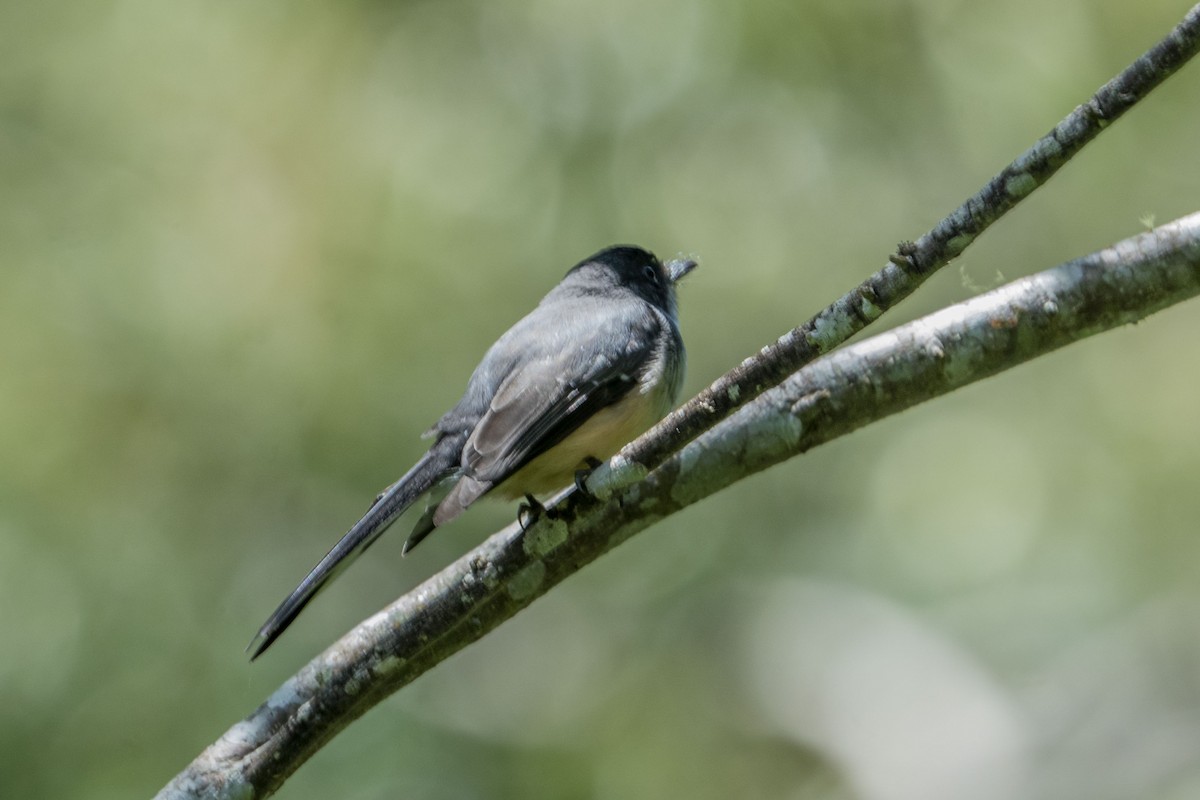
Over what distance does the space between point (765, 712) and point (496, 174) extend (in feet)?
13.5

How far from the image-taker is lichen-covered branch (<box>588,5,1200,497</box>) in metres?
3.27

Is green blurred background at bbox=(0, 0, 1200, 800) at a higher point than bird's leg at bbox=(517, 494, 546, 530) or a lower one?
higher

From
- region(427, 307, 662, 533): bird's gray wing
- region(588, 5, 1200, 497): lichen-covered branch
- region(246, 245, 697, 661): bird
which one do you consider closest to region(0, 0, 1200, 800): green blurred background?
region(246, 245, 697, 661): bird

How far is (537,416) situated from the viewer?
176 inches

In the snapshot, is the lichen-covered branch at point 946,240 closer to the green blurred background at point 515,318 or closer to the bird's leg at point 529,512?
the bird's leg at point 529,512

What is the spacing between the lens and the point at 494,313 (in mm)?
8492

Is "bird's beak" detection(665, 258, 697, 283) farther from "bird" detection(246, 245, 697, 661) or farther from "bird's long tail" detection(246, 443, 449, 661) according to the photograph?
"bird's long tail" detection(246, 443, 449, 661)

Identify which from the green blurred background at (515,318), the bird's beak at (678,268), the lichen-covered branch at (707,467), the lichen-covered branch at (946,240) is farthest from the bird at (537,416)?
the green blurred background at (515,318)

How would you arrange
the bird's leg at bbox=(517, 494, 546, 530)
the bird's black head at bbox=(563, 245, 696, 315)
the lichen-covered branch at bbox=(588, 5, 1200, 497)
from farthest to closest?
the bird's black head at bbox=(563, 245, 696, 315) < the bird's leg at bbox=(517, 494, 546, 530) < the lichen-covered branch at bbox=(588, 5, 1200, 497)

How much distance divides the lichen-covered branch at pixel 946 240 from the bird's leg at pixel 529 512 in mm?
693

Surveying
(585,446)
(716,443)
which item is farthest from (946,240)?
(585,446)

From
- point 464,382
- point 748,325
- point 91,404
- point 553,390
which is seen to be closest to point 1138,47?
point 748,325

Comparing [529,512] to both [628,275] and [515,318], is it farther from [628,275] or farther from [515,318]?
[515,318]

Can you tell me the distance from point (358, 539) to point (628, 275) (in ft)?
7.15
